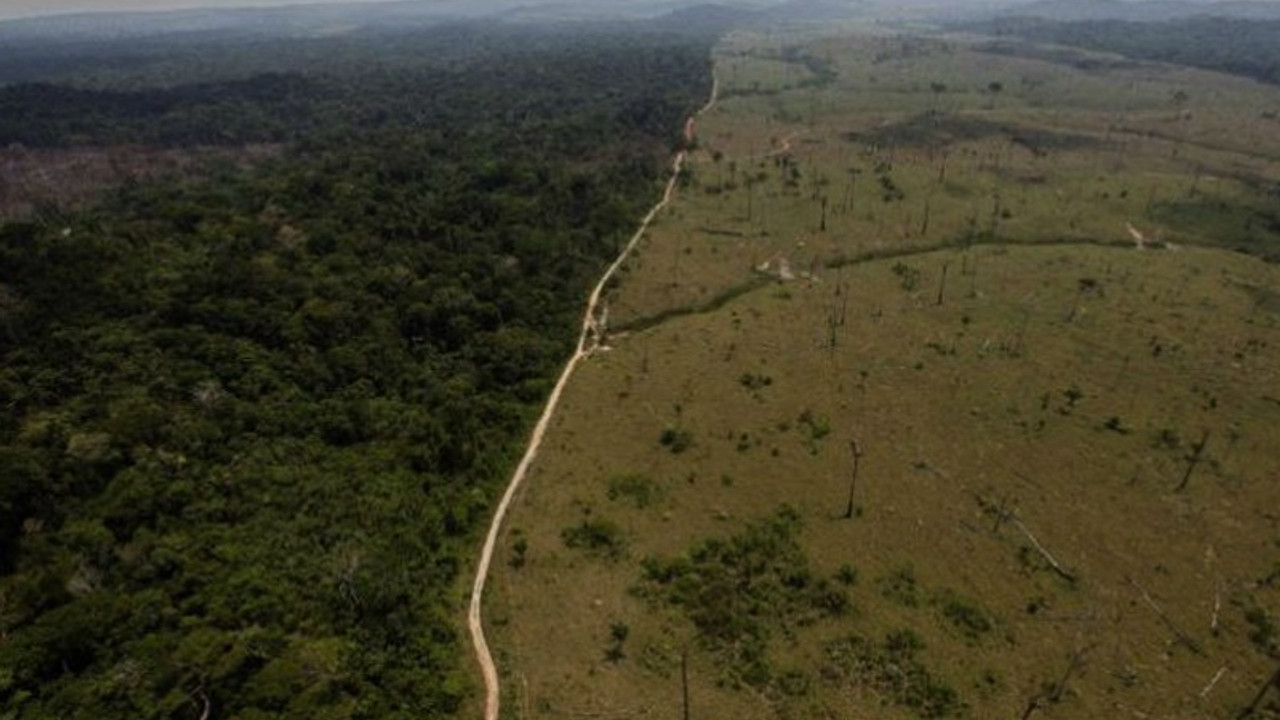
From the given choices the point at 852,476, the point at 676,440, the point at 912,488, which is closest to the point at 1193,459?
the point at 912,488

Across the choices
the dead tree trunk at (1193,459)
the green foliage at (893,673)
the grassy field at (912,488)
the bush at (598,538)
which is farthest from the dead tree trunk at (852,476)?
the dead tree trunk at (1193,459)

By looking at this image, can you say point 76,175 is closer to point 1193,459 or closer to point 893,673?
point 893,673

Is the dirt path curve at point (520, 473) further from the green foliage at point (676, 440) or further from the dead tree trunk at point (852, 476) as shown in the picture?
the dead tree trunk at point (852, 476)

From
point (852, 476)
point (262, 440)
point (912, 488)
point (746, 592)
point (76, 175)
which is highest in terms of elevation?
point (262, 440)

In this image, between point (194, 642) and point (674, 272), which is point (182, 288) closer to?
point (194, 642)

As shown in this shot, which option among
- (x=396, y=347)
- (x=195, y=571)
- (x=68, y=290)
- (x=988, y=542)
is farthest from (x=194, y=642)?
(x=988, y=542)

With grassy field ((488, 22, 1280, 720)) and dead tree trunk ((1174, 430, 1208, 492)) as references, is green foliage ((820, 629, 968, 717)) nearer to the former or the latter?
grassy field ((488, 22, 1280, 720))

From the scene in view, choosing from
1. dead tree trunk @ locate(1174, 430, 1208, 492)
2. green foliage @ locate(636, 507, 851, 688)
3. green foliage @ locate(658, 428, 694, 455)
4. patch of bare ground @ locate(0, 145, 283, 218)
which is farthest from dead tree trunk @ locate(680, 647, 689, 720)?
patch of bare ground @ locate(0, 145, 283, 218)
